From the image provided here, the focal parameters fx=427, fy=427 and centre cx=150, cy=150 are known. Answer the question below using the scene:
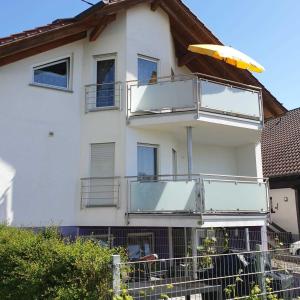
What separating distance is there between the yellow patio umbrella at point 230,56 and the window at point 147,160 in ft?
11.8

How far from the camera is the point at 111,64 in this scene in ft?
49.5

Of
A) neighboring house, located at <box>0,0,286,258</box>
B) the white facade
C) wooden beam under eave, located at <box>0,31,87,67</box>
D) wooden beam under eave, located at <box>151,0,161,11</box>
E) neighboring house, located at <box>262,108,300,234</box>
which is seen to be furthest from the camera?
neighboring house, located at <box>262,108,300,234</box>

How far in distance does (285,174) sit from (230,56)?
9668 millimetres

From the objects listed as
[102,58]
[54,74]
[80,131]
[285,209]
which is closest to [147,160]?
[80,131]

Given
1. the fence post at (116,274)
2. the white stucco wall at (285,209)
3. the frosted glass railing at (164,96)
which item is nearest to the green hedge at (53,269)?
the fence post at (116,274)

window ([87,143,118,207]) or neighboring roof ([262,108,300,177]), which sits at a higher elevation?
neighboring roof ([262,108,300,177])

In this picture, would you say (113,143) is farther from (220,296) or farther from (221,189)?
(220,296)

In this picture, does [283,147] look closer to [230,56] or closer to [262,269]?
[230,56]

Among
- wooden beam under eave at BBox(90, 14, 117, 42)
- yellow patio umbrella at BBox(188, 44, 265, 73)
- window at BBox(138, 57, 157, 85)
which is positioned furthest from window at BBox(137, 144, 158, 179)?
wooden beam under eave at BBox(90, 14, 117, 42)

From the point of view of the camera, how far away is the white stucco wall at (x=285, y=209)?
22.5 m

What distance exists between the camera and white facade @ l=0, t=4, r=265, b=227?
13.1 m

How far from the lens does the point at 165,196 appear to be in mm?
12625

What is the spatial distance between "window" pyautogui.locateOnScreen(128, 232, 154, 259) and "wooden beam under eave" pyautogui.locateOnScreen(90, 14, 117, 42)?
6.97 metres

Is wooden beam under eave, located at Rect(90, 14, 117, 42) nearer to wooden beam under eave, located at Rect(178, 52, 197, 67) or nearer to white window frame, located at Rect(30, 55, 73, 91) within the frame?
white window frame, located at Rect(30, 55, 73, 91)
